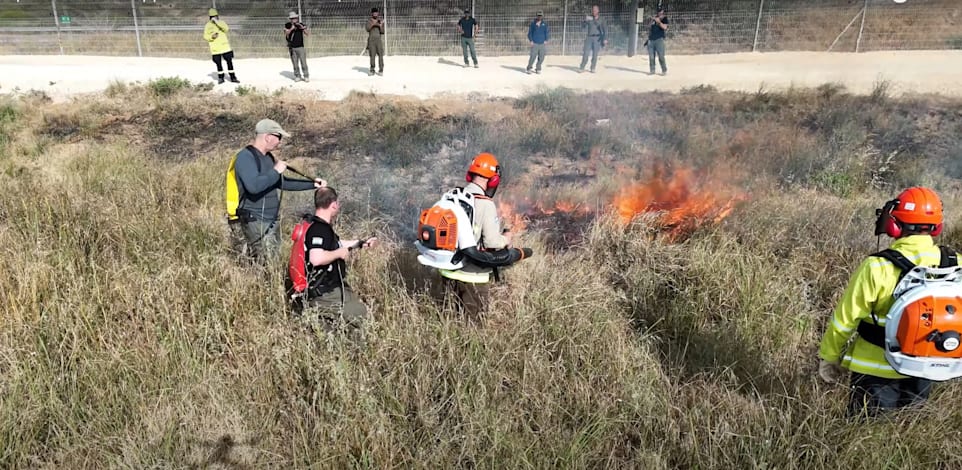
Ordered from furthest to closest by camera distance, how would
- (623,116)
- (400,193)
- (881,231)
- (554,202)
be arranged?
(623,116), (400,193), (554,202), (881,231)

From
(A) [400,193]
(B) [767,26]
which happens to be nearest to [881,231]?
(A) [400,193]

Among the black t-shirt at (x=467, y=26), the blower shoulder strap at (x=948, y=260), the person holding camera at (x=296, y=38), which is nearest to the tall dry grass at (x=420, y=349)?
the blower shoulder strap at (x=948, y=260)

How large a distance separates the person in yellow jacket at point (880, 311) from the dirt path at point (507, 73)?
40.2ft

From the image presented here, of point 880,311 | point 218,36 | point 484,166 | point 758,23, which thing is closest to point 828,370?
point 880,311

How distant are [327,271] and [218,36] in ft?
39.4

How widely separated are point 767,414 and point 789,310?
1351 millimetres

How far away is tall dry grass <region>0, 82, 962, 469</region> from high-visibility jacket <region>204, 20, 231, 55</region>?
6.95 meters

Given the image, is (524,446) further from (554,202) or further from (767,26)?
(767,26)

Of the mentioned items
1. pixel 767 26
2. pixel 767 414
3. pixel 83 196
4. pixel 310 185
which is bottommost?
pixel 767 414

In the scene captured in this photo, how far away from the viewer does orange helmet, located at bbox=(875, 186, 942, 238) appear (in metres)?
2.88

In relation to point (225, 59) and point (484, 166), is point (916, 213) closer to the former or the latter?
point (484, 166)

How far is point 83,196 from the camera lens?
21.2 ft

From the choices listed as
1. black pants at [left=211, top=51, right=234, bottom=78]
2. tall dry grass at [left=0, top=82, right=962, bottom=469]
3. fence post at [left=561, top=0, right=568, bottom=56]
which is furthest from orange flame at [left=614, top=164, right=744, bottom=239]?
fence post at [left=561, top=0, right=568, bottom=56]

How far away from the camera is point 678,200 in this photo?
756 cm
